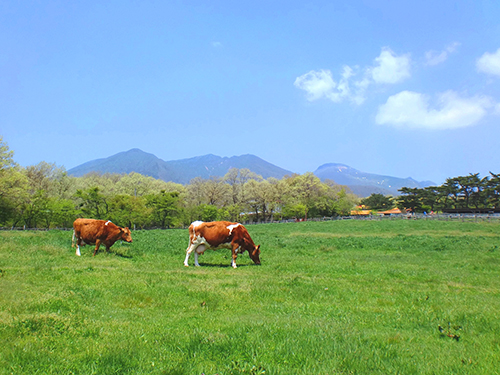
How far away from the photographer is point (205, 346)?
5.76m

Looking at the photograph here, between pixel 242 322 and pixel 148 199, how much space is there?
241 feet

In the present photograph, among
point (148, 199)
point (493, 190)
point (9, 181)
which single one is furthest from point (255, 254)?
point (493, 190)

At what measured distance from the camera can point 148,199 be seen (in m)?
77.1

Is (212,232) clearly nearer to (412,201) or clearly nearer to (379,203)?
(412,201)

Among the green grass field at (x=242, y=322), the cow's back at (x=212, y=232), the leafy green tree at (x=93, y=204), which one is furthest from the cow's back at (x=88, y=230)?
the leafy green tree at (x=93, y=204)

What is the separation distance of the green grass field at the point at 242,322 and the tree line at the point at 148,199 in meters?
41.6

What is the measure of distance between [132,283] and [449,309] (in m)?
9.40

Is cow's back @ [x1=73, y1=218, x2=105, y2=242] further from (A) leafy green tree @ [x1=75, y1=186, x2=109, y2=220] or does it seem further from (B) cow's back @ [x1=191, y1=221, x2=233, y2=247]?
(A) leafy green tree @ [x1=75, y1=186, x2=109, y2=220]

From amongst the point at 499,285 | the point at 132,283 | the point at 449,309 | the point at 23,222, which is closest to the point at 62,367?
the point at 132,283

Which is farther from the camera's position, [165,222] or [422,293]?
[165,222]

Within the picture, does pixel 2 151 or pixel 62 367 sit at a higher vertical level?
pixel 2 151

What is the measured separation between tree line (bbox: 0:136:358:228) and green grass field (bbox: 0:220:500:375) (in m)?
41.6

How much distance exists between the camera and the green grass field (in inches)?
207

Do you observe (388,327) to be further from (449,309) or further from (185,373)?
(185,373)
